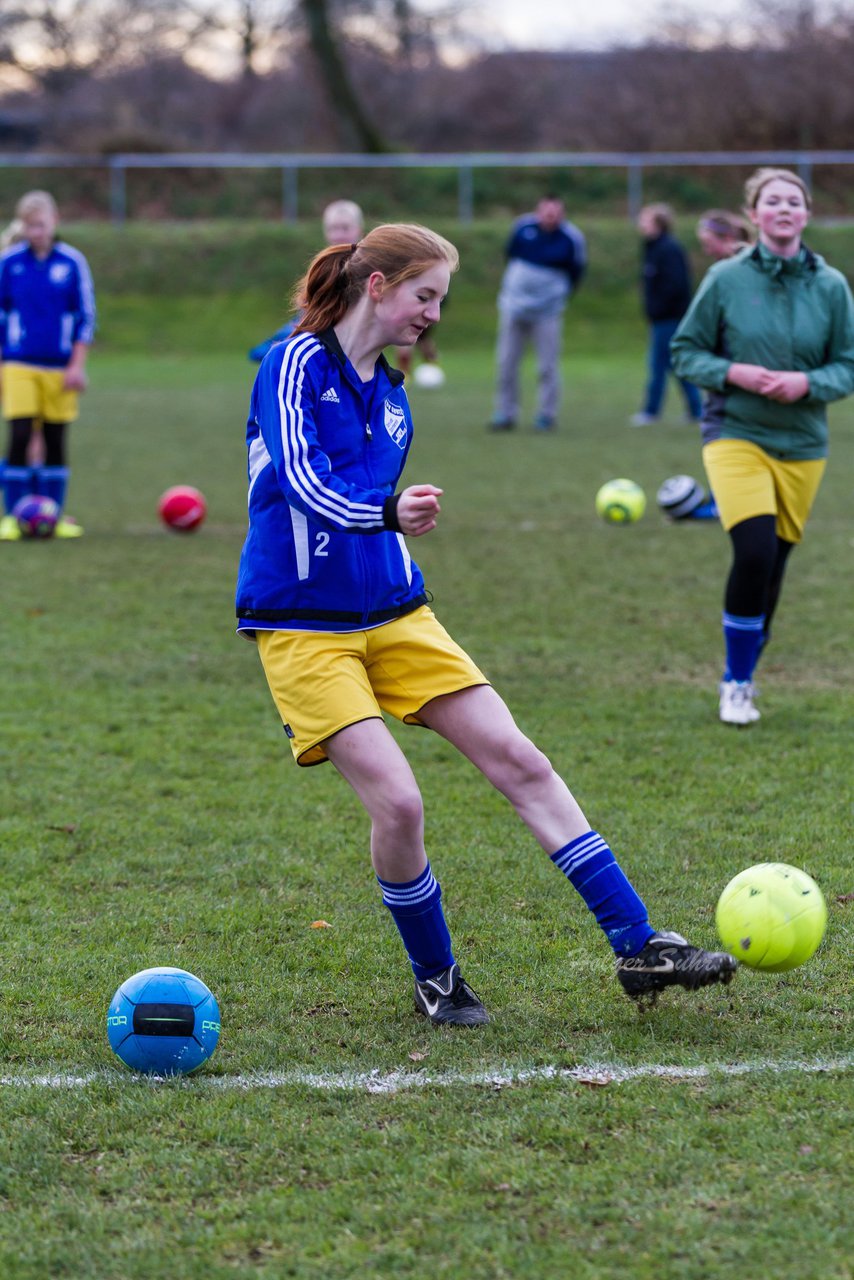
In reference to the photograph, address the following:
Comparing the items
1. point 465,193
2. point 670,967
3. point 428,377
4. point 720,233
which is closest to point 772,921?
point 670,967

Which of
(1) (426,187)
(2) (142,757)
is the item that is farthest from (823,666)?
(1) (426,187)

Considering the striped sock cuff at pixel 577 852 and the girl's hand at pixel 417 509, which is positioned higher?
Answer: the girl's hand at pixel 417 509

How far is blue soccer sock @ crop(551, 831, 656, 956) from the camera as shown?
3.83 meters

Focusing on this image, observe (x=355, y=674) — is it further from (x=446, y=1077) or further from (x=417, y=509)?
(x=446, y=1077)

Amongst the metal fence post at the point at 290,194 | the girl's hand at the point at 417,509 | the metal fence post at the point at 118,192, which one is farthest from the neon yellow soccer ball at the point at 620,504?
the metal fence post at the point at 118,192

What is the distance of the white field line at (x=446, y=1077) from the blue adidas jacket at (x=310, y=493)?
1.07 meters

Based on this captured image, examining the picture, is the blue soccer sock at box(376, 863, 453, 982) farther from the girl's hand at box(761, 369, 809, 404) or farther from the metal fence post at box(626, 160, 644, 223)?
the metal fence post at box(626, 160, 644, 223)

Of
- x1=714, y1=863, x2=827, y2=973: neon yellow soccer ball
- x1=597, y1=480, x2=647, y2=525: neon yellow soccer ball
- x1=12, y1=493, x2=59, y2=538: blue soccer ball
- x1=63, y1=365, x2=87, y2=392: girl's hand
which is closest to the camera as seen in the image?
x1=714, y1=863, x2=827, y2=973: neon yellow soccer ball

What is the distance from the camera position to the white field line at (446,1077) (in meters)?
3.54

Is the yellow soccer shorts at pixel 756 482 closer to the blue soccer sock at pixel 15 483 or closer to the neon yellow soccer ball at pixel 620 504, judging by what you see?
the neon yellow soccer ball at pixel 620 504

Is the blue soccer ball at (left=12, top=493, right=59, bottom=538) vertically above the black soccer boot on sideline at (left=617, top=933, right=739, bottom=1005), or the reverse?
the blue soccer ball at (left=12, top=493, right=59, bottom=538)

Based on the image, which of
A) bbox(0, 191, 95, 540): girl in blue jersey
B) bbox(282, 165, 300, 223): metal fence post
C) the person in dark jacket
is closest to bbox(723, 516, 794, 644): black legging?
bbox(0, 191, 95, 540): girl in blue jersey

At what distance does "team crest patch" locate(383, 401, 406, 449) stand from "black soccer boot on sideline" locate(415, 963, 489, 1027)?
53.3 inches

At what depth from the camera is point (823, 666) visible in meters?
7.66
